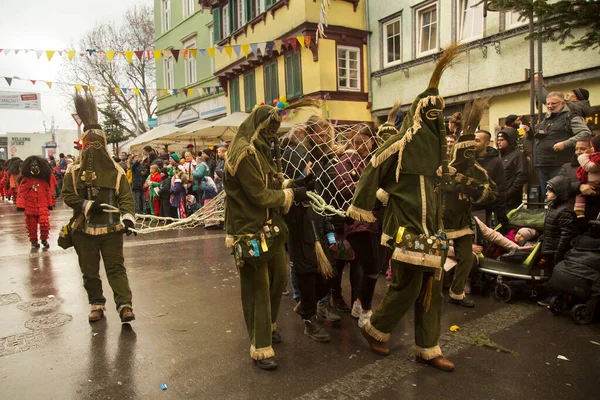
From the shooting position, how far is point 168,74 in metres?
29.0

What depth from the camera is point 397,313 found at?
3805 mm

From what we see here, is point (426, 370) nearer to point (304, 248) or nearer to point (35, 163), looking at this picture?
point (304, 248)

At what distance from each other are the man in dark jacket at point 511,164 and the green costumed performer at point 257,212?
4.36 meters

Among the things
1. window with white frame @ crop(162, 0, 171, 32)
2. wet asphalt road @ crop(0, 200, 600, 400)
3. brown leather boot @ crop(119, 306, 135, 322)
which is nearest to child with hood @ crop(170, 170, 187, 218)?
wet asphalt road @ crop(0, 200, 600, 400)

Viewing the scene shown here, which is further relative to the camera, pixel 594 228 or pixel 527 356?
pixel 594 228

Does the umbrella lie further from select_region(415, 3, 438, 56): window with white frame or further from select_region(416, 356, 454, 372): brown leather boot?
select_region(416, 356, 454, 372): brown leather boot

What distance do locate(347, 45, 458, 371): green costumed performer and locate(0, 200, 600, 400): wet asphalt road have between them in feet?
1.37

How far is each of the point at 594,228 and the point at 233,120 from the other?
1108 cm

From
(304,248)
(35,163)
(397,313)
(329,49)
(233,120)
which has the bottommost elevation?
(397,313)

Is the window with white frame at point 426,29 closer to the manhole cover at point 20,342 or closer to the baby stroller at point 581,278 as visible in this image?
the baby stroller at point 581,278

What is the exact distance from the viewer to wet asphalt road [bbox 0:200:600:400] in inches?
136

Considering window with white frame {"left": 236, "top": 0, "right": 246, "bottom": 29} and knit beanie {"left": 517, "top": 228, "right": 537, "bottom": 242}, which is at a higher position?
window with white frame {"left": 236, "top": 0, "right": 246, "bottom": 29}

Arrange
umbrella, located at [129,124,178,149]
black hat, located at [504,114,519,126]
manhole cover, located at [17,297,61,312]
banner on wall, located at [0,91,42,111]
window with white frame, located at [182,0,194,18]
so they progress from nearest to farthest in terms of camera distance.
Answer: manhole cover, located at [17,297,61,312] < black hat, located at [504,114,519,126] < umbrella, located at [129,124,178,149] < window with white frame, located at [182,0,194,18] < banner on wall, located at [0,91,42,111]

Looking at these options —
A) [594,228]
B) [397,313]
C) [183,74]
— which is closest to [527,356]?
[397,313]
